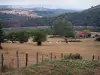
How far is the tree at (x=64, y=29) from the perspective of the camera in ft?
333

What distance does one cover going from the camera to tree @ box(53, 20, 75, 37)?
102 meters

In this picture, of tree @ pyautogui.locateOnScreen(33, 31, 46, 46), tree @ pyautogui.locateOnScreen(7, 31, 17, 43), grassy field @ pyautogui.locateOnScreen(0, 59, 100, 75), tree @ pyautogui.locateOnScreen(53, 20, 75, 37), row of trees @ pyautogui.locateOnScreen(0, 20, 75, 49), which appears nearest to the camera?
grassy field @ pyautogui.locateOnScreen(0, 59, 100, 75)

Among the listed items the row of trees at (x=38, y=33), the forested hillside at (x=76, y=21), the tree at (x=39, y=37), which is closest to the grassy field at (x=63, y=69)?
the row of trees at (x=38, y=33)

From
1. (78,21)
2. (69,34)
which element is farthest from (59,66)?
(78,21)

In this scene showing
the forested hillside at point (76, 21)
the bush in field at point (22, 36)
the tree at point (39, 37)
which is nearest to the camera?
the tree at point (39, 37)

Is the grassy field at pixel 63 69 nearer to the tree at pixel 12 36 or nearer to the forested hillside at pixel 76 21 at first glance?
the tree at pixel 12 36

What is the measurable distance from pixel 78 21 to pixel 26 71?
475 ft

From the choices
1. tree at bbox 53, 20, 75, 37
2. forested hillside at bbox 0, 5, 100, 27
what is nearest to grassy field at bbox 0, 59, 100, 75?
tree at bbox 53, 20, 75, 37

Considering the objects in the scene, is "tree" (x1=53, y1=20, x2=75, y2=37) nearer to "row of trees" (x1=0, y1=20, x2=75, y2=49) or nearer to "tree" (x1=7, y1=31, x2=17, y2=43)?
"row of trees" (x1=0, y1=20, x2=75, y2=49)

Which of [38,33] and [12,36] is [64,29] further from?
[38,33]

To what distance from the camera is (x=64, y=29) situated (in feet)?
340

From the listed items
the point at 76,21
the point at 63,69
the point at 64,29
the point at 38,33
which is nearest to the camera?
the point at 63,69

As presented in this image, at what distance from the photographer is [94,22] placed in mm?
141875

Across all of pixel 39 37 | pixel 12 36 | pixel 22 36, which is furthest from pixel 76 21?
pixel 39 37
